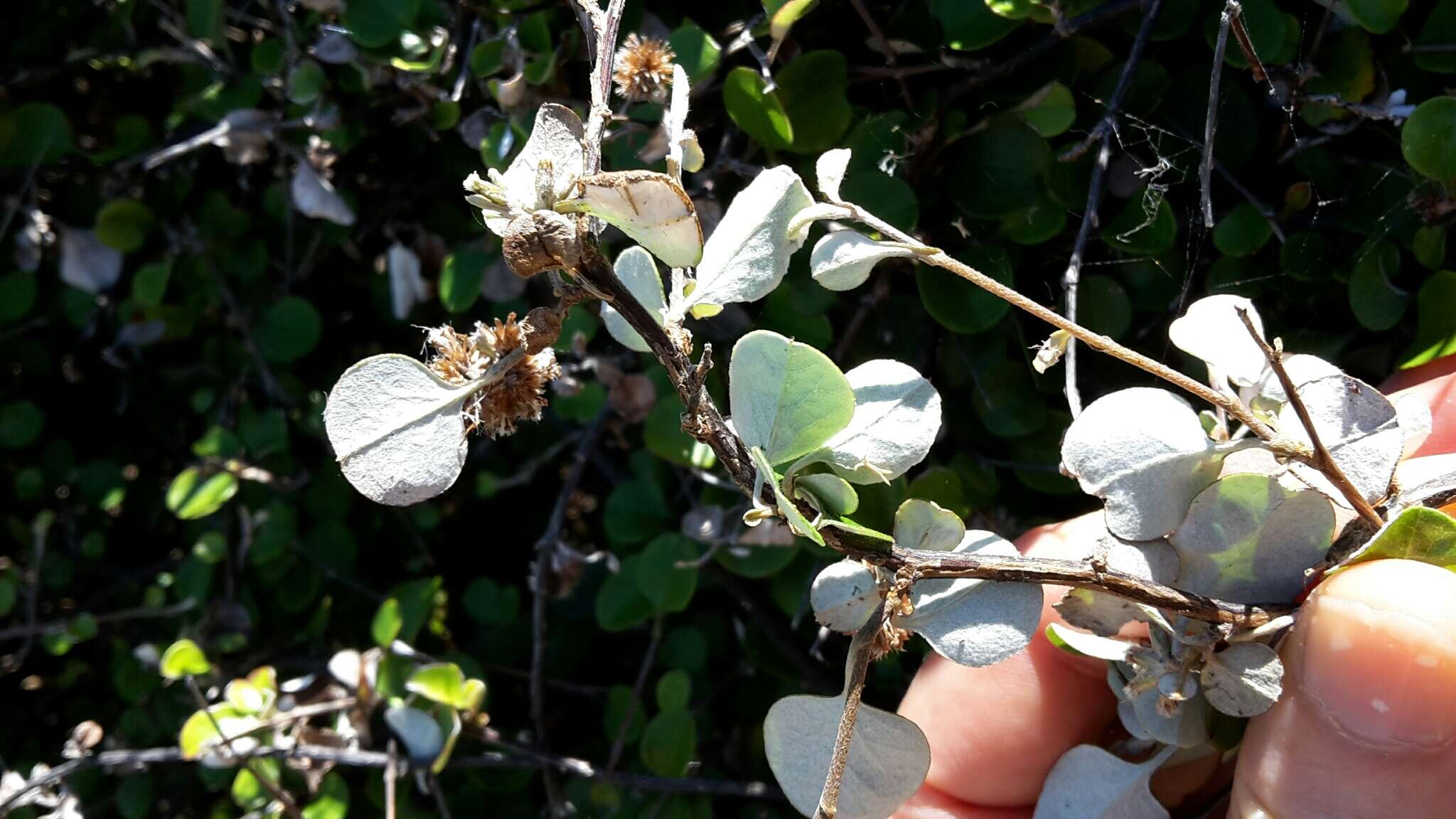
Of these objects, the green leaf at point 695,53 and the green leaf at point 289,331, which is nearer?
the green leaf at point 695,53

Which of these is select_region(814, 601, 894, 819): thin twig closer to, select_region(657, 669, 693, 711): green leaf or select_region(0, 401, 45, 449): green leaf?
select_region(657, 669, 693, 711): green leaf

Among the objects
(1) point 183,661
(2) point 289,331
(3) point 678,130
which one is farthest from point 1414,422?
(1) point 183,661

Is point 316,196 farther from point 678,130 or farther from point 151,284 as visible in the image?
point 678,130

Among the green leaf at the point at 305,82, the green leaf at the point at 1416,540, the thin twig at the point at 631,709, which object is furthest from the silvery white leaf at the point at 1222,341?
the green leaf at the point at 305,82

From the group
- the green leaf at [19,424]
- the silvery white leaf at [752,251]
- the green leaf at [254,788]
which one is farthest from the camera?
the green leaf at [19,424]

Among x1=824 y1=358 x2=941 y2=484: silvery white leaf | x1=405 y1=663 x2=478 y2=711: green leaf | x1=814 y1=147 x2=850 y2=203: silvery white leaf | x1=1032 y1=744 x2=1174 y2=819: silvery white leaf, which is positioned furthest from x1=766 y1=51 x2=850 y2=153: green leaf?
x1=405 y1=663 x2=478 y2=711: green leaf

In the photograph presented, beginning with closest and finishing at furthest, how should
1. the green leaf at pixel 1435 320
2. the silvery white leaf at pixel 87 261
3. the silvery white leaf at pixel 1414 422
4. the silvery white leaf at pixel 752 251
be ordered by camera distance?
the silvery white leaf at pixel 752 251
the silvery white leaf at pixel 1414 422
the green leaf at pixel 1435 320
the silvery white leaf at pixel 87 261

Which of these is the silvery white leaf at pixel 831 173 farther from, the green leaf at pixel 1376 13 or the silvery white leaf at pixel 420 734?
the silvery white leaf at pixel 420 734
